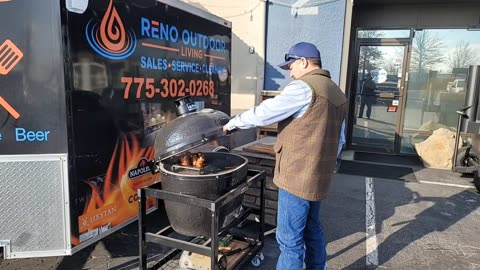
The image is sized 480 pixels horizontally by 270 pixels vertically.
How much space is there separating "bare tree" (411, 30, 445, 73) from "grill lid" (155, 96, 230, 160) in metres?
6.78

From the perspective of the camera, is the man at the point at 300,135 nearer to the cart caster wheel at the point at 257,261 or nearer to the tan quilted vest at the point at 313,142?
the tan quilted vest at the point at 313,142

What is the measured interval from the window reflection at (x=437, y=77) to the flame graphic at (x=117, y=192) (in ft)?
22.1

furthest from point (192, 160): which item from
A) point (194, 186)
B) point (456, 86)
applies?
point (456, 86)

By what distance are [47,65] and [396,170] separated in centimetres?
650

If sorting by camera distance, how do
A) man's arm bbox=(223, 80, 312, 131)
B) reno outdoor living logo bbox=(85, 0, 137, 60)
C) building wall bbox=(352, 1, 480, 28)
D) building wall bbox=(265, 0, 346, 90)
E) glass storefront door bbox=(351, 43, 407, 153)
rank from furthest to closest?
glass storefront door bbox=(351, 43, 407, 153), building wall bbox=(352, 1, 480, 28), building wall bbox=(265, 0, 346, 90), reno outdoor living logo bbox=(85, 0, 137, 60), man's arm bbox=(223, 80, 312, 131)

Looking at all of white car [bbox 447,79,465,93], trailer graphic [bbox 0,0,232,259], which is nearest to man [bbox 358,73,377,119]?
white car [bbox 447,79,465,93]

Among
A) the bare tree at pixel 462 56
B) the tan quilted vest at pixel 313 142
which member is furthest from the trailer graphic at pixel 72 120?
the bare tree at pixel 462 56

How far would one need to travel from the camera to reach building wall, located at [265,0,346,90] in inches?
294

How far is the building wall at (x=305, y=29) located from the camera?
7473 millimetres

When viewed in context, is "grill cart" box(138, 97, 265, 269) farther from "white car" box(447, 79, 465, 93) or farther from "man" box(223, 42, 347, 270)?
"white car" box(447, 79, 465, 93)

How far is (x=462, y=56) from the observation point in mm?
8109

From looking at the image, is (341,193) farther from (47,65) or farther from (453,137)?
(47,65)

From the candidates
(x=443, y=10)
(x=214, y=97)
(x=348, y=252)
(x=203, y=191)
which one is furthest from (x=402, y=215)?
(x=443, y=10)

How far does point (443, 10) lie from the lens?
8023mm
